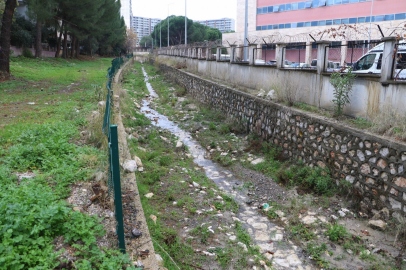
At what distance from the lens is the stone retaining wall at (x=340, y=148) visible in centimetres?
497

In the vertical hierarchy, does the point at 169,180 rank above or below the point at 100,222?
below

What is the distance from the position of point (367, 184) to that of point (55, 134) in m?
5.68

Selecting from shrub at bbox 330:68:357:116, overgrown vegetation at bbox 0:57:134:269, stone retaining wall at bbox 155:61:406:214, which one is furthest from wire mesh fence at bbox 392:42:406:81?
overgrown vegetation at bbox 0:57:134:269

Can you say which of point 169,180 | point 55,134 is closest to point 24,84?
point 55,134

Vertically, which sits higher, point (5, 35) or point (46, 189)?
point (5, 35)

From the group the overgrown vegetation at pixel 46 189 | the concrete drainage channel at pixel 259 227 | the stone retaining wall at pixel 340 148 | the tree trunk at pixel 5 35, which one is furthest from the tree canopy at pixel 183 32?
the overgrown vegetation at pixel 46 189

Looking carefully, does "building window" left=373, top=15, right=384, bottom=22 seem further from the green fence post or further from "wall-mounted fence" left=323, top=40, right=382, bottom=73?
the green fence post

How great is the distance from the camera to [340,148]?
6.10m

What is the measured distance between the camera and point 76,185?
435 centimetres

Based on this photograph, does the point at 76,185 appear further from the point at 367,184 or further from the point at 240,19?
the point at 240,19

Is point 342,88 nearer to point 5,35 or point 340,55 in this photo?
point 340,55

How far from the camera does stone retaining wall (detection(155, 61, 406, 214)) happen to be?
4.97m

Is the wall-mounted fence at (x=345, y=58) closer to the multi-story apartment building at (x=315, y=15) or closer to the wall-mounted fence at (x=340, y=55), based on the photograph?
the wall-mounted fence at (x=340, y=55)

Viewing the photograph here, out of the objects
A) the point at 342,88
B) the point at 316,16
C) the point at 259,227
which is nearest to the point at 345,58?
the point at 342,88
